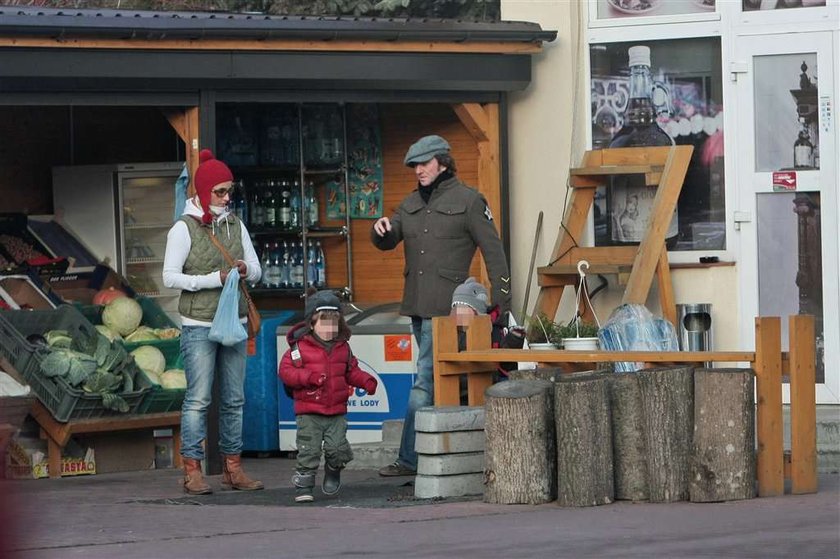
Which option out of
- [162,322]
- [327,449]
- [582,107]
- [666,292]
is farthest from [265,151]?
[327,449]

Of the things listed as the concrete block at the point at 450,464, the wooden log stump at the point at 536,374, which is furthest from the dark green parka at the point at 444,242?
the concrete block at the point at 450,464

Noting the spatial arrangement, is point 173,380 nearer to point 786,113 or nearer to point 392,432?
point 392,432

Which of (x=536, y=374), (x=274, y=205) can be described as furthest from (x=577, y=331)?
(x=274, y=205)

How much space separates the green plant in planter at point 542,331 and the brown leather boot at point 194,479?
2.78 meters

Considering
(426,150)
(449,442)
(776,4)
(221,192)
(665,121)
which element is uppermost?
(776,4)

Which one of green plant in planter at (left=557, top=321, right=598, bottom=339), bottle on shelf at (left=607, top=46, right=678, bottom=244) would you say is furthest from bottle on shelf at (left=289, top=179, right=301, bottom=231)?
green plant in planter at (left=557, top=321, right=598, bottom=339)

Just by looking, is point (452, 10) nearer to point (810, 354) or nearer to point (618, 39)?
point (618, 39)

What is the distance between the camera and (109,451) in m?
12.0

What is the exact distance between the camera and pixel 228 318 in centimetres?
975

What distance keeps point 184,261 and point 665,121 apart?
428cm

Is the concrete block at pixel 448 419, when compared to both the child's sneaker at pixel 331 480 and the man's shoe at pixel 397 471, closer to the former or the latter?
the child's sneaker at pixel 331 480

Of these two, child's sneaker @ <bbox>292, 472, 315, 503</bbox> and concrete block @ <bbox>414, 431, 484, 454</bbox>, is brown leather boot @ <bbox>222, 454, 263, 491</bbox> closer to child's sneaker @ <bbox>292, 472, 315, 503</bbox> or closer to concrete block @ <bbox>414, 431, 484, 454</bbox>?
child's sneaker @ <bbox>292, 472, 315, 503</bbox>

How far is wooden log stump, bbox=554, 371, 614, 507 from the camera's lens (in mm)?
8734

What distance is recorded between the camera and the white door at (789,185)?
12008mm
